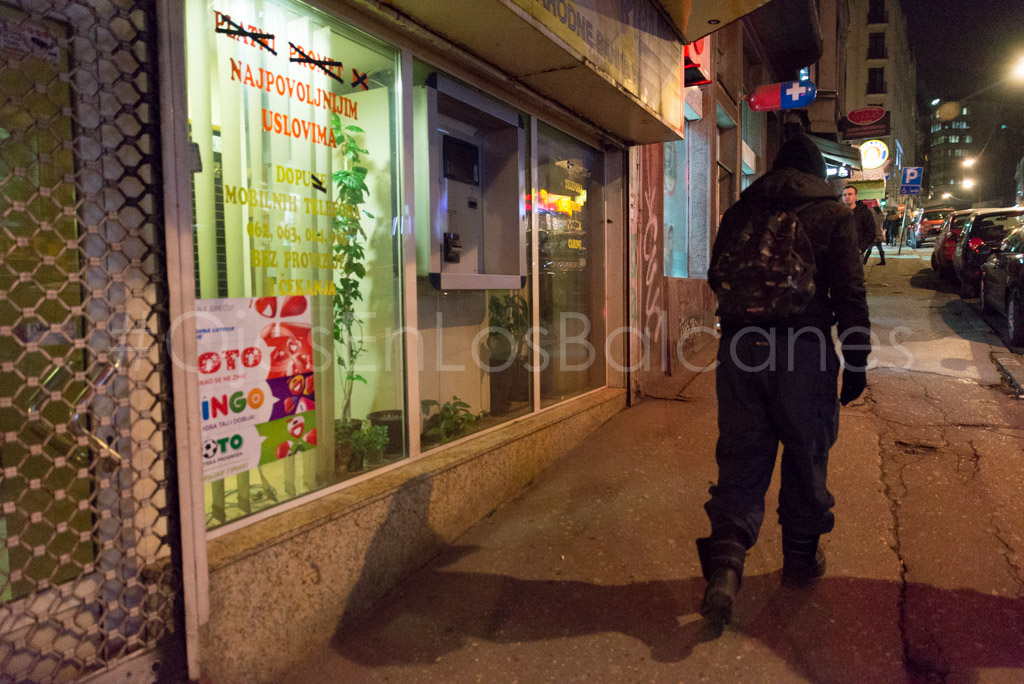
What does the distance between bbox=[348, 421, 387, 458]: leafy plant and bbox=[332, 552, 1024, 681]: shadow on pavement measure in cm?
77

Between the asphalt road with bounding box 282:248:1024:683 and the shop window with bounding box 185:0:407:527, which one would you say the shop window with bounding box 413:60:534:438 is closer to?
the shop window with bounding box 185:0:407:527

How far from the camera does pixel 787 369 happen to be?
9.39ft

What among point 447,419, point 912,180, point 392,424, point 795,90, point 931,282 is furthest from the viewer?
point 912,180

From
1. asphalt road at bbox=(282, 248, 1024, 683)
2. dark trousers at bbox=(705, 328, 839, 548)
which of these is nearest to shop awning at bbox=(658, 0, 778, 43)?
asphalt road at bbox=(282, 248, 1024, 683)

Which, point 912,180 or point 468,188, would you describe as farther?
point 912,180

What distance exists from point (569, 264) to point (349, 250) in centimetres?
284

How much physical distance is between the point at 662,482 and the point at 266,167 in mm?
3225

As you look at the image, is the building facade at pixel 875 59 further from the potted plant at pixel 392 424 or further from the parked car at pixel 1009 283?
the potted plant at pixel 392 424

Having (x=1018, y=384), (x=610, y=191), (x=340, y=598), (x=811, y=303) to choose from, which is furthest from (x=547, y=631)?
(x=1018, y=384)

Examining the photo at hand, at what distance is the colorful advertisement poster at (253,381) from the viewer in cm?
285

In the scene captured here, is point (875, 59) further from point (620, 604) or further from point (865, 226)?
point (620, 604)

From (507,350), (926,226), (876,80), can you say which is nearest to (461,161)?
(507,350)

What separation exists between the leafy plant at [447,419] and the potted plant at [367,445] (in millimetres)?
455

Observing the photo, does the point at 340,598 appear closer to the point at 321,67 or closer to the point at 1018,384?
the point at 321,67
